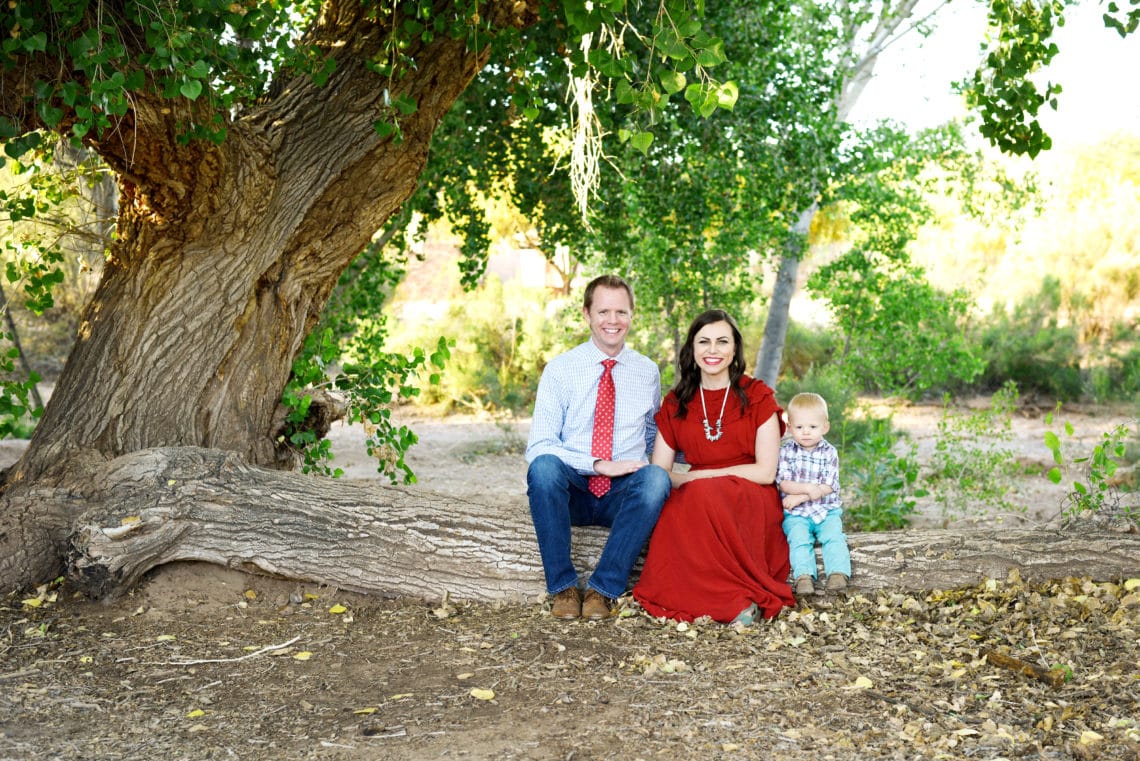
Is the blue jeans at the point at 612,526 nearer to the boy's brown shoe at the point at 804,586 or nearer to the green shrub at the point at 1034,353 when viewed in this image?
the boy's brown shoe at the point at 804,586

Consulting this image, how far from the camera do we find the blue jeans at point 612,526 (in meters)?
4.01

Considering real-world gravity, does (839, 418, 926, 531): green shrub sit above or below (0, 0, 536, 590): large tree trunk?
below

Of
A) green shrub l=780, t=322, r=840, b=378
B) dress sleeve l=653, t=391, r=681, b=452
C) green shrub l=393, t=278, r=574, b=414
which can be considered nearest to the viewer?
dress sleeve l=653, t=391, r=681, b=452

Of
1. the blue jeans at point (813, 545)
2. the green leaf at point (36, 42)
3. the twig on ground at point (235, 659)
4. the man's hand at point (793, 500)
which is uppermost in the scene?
the green leaf at point (36, 42)

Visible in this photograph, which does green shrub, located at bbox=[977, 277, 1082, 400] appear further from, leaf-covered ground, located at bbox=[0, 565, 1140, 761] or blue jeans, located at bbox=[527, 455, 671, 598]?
blue jeans, located at bbox=[527, 455, 671, 598]

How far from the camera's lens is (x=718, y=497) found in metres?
4.03

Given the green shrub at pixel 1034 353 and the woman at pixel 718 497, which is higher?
the green shrub at pixel 1034 353

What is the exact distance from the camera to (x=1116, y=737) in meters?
2.90

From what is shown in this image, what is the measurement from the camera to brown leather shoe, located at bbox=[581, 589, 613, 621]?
4008 mm

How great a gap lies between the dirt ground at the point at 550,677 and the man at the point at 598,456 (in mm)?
200

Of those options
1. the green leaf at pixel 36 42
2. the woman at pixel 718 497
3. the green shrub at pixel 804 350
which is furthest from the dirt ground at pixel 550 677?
the green shrub at pixel 804 350

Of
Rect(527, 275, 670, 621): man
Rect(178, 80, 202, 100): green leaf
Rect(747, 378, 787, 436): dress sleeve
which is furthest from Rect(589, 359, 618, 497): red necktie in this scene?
Rect(178, 80, 202, 100): green leaf

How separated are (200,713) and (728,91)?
7.97 feet

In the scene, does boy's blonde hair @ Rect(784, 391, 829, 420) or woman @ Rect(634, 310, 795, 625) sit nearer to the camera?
woman @ Rect(634, 310, 795, 625)
